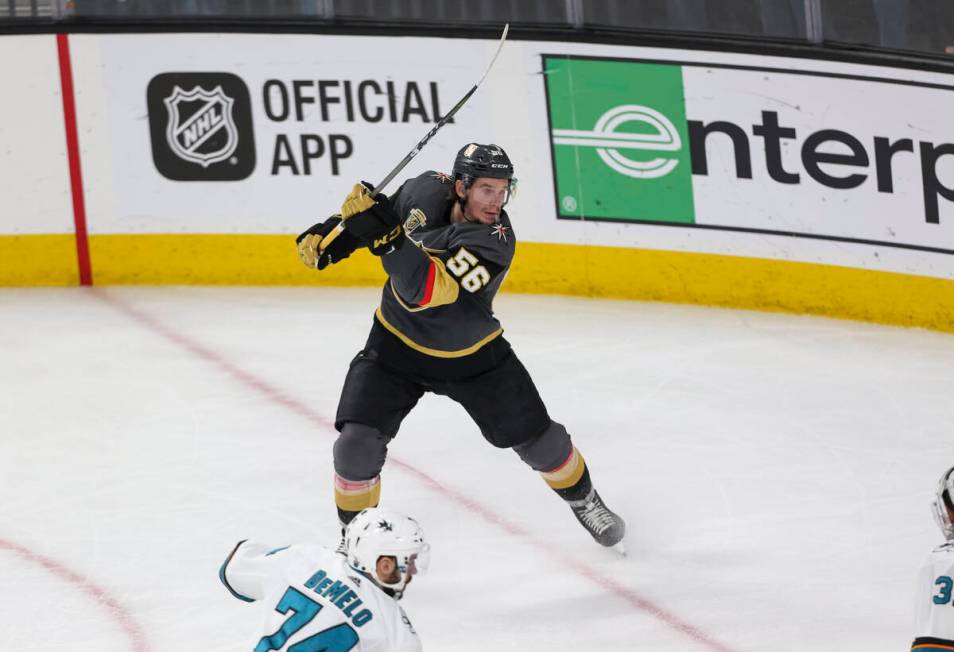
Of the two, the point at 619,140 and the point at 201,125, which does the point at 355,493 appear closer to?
the point at 619,140

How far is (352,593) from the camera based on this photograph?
2.72m

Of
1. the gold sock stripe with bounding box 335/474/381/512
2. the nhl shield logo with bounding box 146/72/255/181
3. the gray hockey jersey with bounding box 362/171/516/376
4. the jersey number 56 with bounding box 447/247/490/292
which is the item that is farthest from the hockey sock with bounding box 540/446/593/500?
the nhl shield logo with bounding box 146/72/255/181

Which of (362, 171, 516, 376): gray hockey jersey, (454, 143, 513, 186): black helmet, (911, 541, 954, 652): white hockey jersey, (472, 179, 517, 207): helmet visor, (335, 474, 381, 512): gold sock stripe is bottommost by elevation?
(335, 474, 381, 512): gold sock stripe

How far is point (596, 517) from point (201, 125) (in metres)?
3.23

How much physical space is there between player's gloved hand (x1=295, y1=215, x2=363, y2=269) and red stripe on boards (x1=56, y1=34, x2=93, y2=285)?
3.37 m

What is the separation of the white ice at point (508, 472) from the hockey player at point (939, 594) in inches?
44.7

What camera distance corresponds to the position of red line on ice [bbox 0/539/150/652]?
3.99 m

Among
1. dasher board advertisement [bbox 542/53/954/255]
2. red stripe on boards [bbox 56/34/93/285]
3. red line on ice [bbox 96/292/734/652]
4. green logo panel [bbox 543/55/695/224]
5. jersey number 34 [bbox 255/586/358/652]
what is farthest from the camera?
red stripe on boards [bbox 56/34/93/285]

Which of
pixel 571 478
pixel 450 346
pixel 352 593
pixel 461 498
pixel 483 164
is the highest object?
pixel 483 164

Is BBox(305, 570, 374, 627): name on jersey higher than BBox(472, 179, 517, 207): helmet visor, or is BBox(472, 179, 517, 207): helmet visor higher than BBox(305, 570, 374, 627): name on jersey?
BBox(472, 179, 517, 207): helmet visor

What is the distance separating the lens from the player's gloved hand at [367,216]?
12.1ft

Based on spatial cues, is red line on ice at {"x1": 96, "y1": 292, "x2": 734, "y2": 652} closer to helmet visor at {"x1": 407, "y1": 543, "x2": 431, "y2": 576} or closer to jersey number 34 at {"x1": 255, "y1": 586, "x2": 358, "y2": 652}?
helmet visor at {"x1": 407, "y1": 543, "x2": 431, "y2": 576}

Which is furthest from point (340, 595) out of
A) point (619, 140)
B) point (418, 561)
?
point (619, 140)

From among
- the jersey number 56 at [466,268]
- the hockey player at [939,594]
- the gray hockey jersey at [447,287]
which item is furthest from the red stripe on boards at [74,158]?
the hockey player at [939,594]
